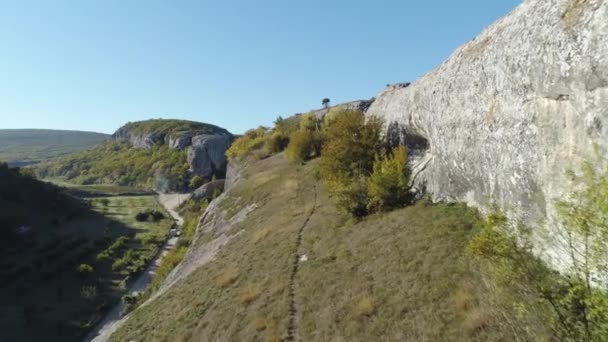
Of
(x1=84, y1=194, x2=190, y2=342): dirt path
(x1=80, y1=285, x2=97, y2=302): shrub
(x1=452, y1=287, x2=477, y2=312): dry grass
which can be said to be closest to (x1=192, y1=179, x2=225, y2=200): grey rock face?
(x1=84, y1=194, x2=190, y2=342): dirt path

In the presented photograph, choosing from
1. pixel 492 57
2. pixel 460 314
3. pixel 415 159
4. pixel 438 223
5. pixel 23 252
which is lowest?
pixel 23 252

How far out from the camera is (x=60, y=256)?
72125 millimetres

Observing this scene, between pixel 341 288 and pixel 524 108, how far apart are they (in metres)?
A: 12.3

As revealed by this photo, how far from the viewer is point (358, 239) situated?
25906mm

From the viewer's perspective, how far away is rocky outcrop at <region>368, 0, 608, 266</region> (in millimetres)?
12289

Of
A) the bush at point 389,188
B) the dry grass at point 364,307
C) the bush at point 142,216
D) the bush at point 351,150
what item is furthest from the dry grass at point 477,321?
the bush at point 142,216

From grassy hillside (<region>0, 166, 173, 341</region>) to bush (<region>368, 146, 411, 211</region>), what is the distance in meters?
36.4

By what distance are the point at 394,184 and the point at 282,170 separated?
3105cm

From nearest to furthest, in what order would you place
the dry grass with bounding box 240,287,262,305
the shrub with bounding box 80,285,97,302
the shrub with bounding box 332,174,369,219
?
the dry grass with bounding box 240,287,262,305
the shrub with bounding box 332,174,369,219
the shrub with bounding box 80,285,97,302

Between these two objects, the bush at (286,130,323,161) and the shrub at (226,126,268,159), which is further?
the shrub at (226,126,268,159)

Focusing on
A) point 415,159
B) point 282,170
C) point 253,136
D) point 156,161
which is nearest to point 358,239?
point 415,159

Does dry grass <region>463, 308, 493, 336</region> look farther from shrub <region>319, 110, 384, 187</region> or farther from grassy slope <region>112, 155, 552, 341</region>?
shrub <region>319, 110, 384, 187</region>

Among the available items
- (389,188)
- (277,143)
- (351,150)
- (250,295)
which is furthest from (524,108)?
(277,143)

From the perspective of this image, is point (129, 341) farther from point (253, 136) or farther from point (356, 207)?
point (253, 136)
